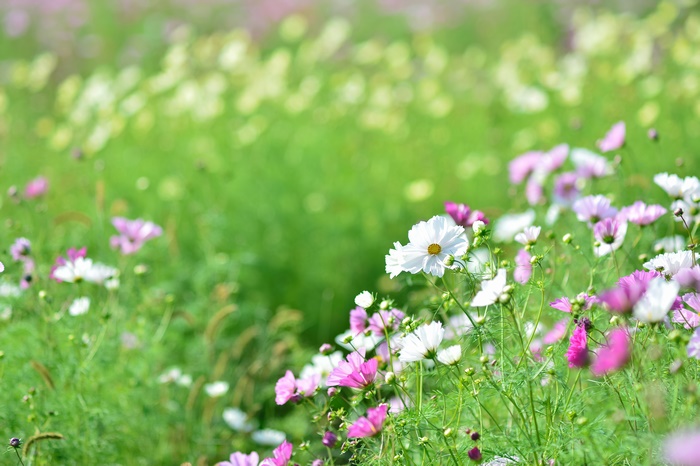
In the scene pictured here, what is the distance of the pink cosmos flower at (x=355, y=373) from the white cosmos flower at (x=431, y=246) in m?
0.16

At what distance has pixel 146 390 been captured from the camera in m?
2.06

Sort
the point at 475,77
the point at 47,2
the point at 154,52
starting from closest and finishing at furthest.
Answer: the point at 475,77, the point at 154,52, the point at 47,2

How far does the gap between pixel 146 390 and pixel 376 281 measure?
3.84 feet

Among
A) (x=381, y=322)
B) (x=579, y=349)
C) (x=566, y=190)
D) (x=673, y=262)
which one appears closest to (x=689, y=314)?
(x=673, y=262)

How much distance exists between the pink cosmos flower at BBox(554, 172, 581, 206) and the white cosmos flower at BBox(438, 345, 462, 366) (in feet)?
3.17

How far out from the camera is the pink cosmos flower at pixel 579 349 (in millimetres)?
1116

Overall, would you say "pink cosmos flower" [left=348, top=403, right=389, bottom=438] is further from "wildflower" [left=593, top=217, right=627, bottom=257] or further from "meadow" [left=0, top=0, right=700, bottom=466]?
"wildflower" [left=593, top=217, right=627, bottom=257]

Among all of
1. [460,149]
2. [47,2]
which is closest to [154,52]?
[47,2]

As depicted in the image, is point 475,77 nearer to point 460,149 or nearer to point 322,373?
point 460,149

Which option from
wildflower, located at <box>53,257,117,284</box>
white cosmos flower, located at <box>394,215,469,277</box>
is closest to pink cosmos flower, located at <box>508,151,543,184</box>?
white cosmos flower, located at <box>394,215,469,277</box>

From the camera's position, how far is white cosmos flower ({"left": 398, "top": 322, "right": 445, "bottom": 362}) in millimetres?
1207

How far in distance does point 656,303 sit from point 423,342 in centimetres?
34

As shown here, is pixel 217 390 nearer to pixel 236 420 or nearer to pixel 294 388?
pixel 236 420

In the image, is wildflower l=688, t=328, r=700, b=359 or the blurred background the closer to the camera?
wildflower l=688, t=328, r=700, b=359
